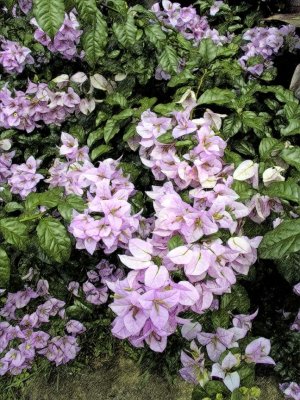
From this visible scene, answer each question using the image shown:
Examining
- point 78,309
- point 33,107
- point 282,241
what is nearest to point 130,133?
point 33,107

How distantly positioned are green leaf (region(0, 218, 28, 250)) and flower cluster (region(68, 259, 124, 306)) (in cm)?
84

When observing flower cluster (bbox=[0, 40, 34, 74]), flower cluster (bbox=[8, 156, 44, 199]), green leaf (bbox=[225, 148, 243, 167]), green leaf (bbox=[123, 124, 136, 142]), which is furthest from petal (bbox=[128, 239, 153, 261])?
flower cluster (bbox=[0, 40, 34, 74])

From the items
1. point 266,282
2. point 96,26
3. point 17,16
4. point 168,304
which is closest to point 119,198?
point 168,304

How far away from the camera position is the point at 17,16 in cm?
255

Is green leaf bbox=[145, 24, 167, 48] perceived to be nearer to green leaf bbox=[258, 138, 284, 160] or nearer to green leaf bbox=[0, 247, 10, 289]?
green leaf bbox=[258, 138, 284, 160]

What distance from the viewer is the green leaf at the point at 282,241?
49.0 inches

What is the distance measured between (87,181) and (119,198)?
0.20 metres

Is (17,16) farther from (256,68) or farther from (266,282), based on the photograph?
(266,282)

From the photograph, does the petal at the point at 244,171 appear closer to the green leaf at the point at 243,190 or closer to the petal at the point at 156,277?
the green leaf at the point at 243,190

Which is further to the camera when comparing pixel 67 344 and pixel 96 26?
pixel 67 344

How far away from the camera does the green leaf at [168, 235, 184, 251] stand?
1.33m

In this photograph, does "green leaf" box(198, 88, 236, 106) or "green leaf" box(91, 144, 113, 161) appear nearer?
"green leaf" box(198, 88, 236, 106)

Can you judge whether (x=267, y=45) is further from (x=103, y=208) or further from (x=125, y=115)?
(x=103, y=208)

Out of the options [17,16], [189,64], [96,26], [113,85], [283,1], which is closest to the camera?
[96,26]
